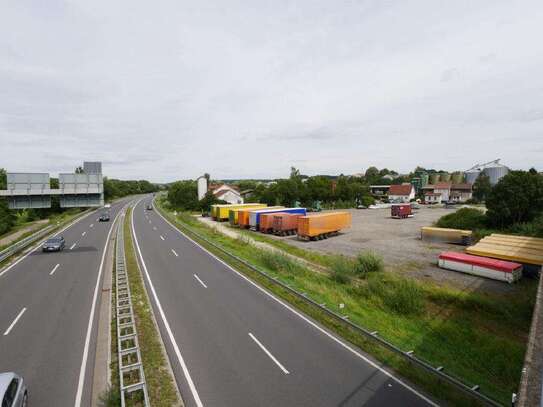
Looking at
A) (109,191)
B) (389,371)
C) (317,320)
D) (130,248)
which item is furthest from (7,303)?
(109,191)

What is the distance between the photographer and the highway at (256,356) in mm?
8312

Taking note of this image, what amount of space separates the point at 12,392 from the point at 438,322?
16.2 meters

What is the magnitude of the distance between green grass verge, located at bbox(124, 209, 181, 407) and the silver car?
3.01 metres

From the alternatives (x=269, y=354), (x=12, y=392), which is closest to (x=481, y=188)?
(x=269, y=354)

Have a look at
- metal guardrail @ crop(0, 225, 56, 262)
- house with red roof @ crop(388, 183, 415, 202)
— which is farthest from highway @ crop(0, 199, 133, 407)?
house with red roof @ crop(388, 183, 415, 202)

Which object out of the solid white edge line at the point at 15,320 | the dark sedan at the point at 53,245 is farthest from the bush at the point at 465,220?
the dark sedan at the point at 53,245

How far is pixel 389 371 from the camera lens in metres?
9.50

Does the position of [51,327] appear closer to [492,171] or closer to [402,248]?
[402,248]

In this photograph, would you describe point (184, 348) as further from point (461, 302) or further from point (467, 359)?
point (461, 302)

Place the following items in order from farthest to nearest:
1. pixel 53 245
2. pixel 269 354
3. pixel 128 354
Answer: pixel 53 245
pixel 269 354
pixel 128 354

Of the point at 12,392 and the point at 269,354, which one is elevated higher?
the point at 12,392

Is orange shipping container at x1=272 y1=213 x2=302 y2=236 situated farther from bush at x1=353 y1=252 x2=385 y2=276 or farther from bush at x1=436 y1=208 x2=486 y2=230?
bush at x1=436 y1=208 x2=486 y2=230

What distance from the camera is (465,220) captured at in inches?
1601

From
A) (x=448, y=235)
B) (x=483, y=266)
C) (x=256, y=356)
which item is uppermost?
(x=448, y=235)
